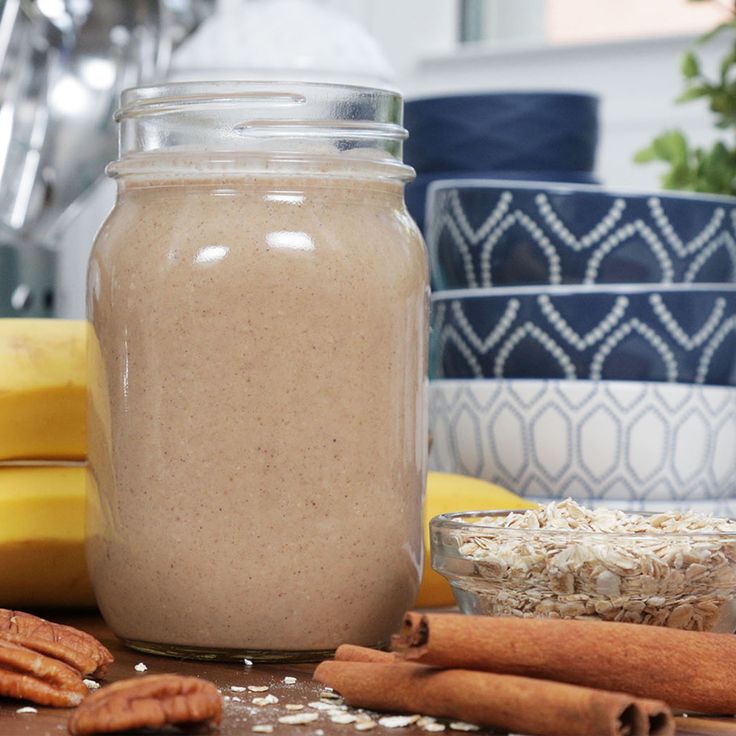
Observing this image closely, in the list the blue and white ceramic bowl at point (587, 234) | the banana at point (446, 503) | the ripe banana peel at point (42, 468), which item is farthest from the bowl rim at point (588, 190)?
the ripe banana peel at point (42, 468)

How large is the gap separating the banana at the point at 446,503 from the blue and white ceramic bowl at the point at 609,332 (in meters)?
0.15

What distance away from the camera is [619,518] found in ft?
2.41

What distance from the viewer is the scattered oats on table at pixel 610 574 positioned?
66 cm

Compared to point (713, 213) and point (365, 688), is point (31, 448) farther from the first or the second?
point (713, 213)

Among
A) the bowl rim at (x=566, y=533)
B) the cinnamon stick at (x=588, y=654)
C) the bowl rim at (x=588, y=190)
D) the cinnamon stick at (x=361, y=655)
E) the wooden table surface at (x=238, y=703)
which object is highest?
the bowl rim at (x=588, y=190)

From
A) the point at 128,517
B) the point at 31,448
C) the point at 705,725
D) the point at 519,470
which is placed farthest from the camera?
the point at 519,470

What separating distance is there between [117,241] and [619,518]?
0.31 m

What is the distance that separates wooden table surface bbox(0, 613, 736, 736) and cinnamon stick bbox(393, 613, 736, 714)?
0.02 metres

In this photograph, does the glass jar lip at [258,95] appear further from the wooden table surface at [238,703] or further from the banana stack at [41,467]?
the wooden table surface at [238,703]

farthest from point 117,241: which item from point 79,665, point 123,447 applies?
point 79,665

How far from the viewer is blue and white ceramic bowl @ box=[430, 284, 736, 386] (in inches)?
40.7

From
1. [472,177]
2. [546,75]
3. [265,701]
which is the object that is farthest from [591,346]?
[546,75]

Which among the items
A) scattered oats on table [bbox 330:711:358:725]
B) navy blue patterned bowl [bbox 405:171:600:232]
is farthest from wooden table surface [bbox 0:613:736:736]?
navy blue patterned bowl [bbox 405:171:600:232]

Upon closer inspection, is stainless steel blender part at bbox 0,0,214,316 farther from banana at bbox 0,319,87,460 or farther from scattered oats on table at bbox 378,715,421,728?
scattered oats on table at bbox 378,715,421,728
